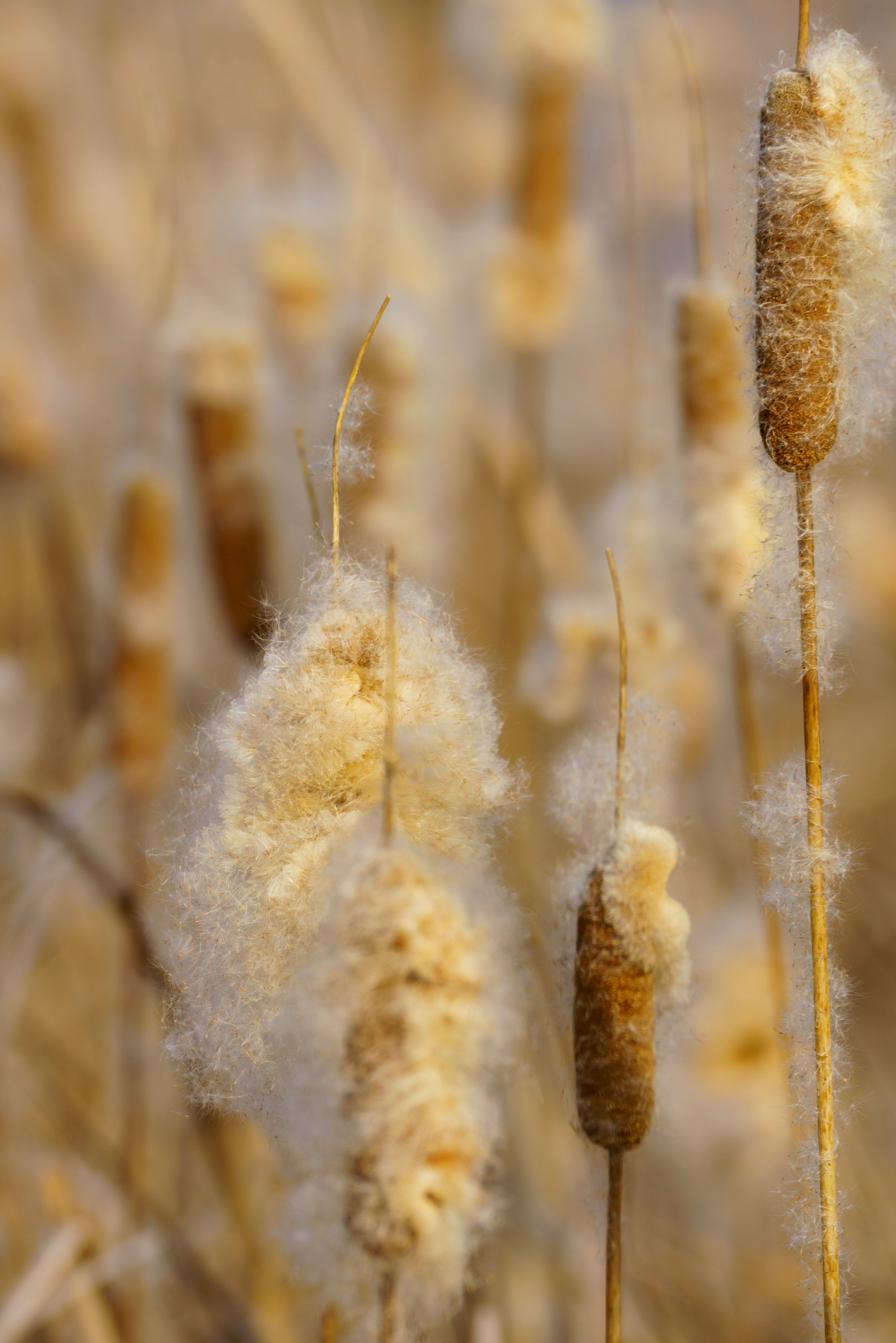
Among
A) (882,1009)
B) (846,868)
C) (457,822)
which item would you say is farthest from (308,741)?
(882,1009)

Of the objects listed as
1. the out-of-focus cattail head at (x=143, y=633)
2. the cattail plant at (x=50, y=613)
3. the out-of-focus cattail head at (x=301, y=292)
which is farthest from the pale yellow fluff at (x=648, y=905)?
the out-of-focus cattail head at (x=301, y=292)

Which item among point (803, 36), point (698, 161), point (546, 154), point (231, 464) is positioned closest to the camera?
point (803, 36)

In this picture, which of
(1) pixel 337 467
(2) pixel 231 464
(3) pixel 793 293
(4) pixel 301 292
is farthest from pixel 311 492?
(4) pixel 301 292

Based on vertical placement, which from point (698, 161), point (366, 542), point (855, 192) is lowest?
point (855, 192)

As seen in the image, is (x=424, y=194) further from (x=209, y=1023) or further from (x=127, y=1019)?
(x=209, y=1023)

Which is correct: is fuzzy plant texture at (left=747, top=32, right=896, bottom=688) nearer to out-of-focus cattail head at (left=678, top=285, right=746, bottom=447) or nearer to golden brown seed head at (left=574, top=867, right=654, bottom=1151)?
golden brown seed head at (left=574, top=867, right=654, bottom=1151)

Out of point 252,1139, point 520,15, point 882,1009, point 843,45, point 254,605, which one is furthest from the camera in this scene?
point 520,15

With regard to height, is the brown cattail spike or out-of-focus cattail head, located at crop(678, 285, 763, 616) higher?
out-of-focus cattail head, located at crop(678, 285, 763, 616)

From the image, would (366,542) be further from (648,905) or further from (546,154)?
(546,154)

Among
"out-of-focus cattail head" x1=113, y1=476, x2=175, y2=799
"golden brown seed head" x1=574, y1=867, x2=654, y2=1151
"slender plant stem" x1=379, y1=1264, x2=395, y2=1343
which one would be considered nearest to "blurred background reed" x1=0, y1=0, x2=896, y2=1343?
"out-of-focus cattail head" x1=113, y1=476, x2=175, y2=799
